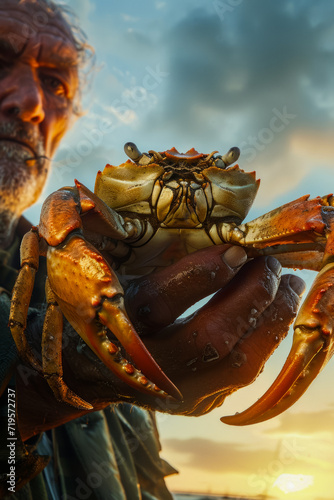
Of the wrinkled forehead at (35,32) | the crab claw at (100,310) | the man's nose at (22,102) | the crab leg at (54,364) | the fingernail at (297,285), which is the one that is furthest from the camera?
the wrinkled forehead at (35,32)

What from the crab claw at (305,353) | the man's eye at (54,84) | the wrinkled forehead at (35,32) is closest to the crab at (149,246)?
the crab claw at (305,353)

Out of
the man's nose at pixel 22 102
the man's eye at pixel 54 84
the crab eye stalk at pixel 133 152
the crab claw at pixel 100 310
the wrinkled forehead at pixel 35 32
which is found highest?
the wrinkled forehead at pixel 35 32

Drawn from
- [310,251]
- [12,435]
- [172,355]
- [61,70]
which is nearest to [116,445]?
[12,435]

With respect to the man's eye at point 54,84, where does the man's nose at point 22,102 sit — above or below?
below

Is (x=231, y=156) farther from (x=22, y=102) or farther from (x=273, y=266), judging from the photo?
(x=22, y=102)

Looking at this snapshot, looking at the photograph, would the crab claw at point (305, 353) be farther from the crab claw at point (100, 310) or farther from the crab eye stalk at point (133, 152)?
the crab eye stalk at point (133, 152)

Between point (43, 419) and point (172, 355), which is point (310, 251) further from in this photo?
point (43, 419)

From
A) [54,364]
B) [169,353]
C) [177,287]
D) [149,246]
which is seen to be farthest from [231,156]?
[54,364]
